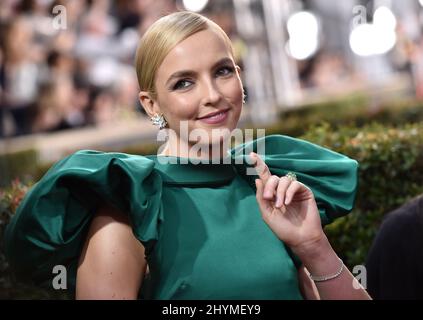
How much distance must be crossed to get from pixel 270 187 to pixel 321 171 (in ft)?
1.50

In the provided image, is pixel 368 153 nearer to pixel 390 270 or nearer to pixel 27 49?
pixel 390 270

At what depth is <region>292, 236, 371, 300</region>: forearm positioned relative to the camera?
82.7 inches

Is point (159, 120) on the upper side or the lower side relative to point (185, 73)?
lower

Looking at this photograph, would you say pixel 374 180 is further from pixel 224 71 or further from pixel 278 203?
pixel 278 203

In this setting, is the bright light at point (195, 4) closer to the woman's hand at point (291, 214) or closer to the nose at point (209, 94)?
the nose at point (209, 94)

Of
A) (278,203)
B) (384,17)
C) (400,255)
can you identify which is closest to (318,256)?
(278,203)

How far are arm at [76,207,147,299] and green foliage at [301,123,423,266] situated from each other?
163 centimetres

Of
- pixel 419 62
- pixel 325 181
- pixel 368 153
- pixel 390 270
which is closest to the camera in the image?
pixel 325 181

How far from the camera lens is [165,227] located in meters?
2.10

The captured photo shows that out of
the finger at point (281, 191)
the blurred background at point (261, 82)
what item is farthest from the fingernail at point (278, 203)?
the blurred background at point (261, 82)

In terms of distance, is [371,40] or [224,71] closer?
[224,71]

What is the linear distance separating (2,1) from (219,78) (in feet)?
20.3

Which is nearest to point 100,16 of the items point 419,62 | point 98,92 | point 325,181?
point 98,92
